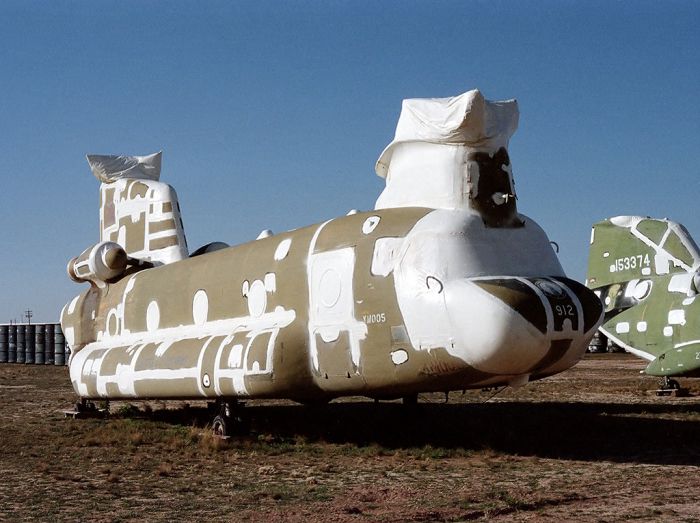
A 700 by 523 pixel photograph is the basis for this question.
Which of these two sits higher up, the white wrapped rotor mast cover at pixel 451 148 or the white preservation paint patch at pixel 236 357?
the white wrapped rotor mast cover at pixel 451 148

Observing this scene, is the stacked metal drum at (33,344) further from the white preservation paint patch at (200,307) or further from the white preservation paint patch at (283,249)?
the white preservation paint patch at (283,249)

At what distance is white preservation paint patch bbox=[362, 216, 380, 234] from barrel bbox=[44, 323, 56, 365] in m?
32.7

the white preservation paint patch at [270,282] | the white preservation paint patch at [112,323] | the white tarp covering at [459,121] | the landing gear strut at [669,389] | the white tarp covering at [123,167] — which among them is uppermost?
the white tarp covering at [123,167]

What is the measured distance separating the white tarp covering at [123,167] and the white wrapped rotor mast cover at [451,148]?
9.01m

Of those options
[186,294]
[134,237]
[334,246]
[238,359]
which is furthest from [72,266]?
[334,246]

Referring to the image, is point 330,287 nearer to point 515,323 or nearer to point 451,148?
point 451,148

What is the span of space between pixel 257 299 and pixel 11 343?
34.1 meters

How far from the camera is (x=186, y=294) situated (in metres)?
14.1

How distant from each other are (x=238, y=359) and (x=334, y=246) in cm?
214

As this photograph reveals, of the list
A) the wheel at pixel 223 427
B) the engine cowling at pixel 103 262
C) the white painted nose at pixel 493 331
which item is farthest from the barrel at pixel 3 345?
the white painted nose at pixel 493 331

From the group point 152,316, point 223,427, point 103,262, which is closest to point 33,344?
point 103,262

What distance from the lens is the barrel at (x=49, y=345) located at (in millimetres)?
40281

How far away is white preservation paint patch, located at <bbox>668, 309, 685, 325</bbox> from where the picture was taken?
1878 centimetres

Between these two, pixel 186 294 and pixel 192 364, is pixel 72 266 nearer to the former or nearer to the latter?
pixel 186 294
